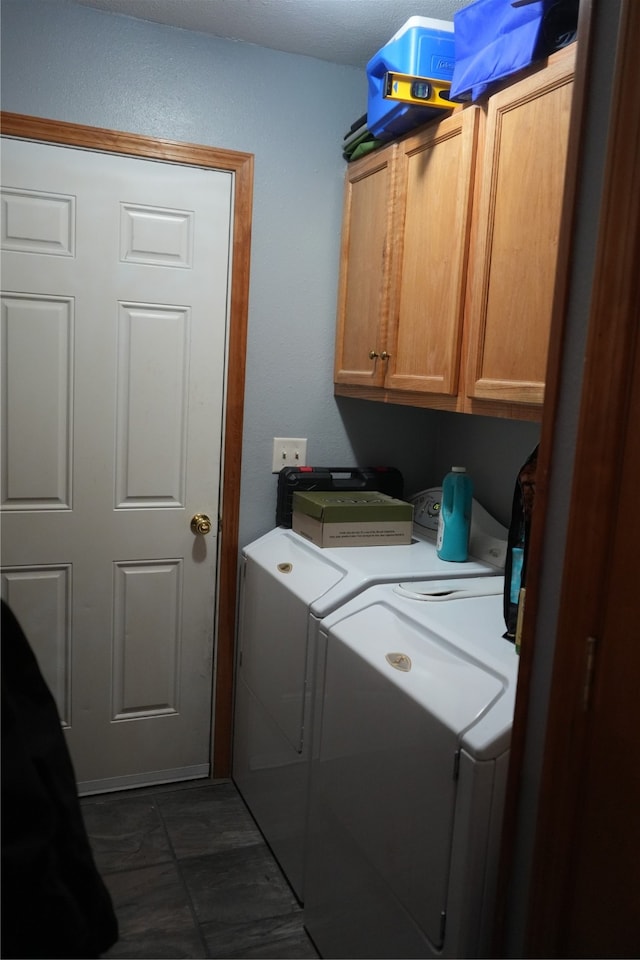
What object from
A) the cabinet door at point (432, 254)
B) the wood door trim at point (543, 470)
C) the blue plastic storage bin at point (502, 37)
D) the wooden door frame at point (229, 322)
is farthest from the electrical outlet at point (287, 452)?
the wood door trim at point (543, 470)

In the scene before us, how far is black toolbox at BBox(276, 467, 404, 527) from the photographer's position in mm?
2643

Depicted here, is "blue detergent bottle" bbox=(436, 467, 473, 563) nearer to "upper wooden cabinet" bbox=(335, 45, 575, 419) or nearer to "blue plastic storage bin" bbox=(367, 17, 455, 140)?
"upper wooden cabinet" bbox=(335, 45, 575, 419)

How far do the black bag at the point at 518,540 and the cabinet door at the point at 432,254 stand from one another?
393 millimetres

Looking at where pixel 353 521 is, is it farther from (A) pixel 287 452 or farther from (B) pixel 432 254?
(B) pixel 432 254

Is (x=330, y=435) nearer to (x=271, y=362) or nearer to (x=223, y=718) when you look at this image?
(x=271, y=362)

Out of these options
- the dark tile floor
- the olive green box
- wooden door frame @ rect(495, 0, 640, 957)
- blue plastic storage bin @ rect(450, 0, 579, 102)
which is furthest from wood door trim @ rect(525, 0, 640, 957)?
the olive green box

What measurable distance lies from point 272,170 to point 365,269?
18.4 inches

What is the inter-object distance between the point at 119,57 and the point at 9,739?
2.21 metres

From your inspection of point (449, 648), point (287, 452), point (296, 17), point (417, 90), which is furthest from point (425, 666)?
point (296, 17)

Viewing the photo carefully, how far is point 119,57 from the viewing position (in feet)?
7.66

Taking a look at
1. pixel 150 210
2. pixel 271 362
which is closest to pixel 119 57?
pixel 150 210

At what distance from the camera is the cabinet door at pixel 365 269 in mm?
2359

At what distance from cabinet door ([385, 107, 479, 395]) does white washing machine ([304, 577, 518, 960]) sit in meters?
0.62

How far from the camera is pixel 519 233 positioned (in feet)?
5.77
